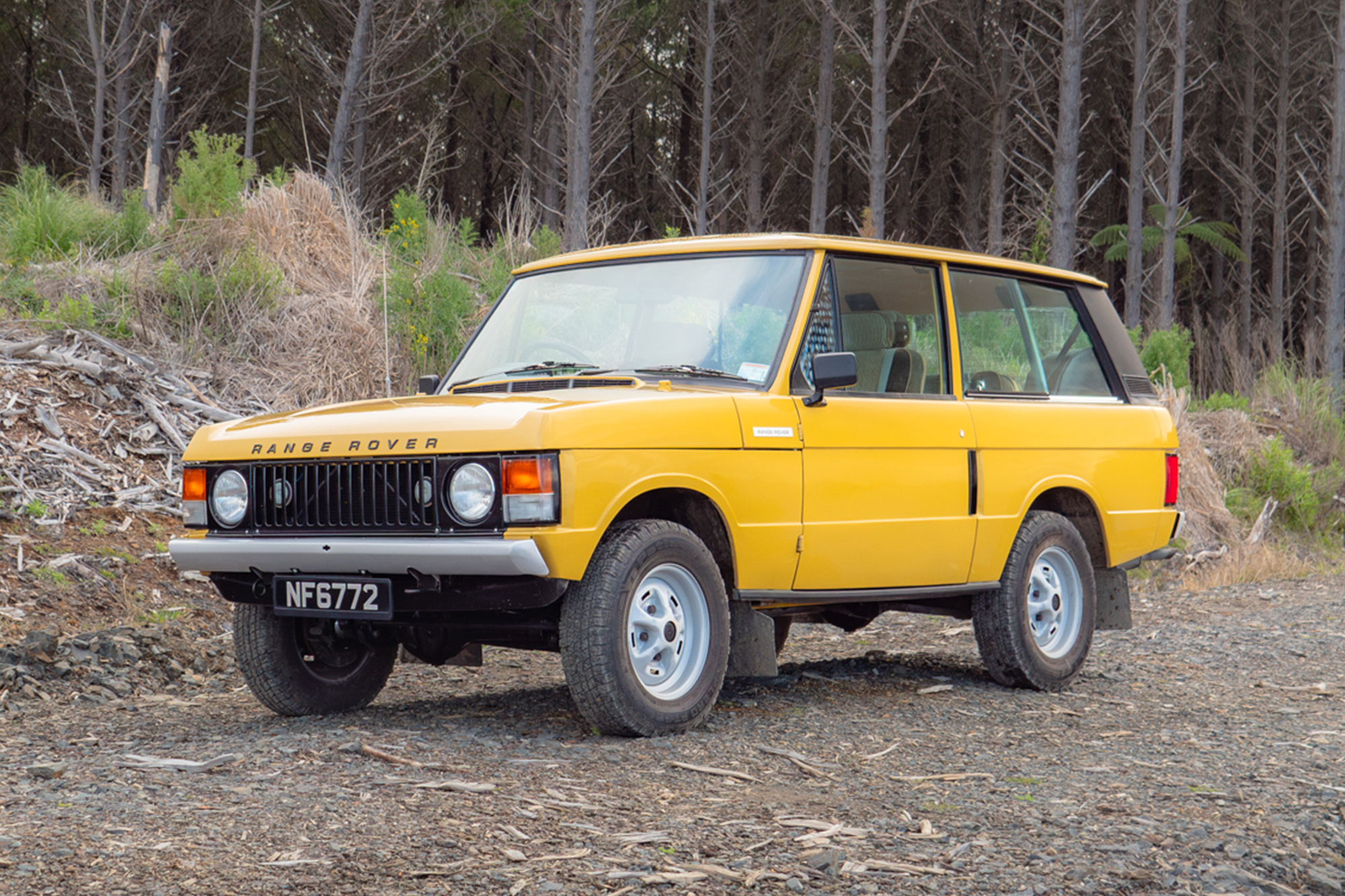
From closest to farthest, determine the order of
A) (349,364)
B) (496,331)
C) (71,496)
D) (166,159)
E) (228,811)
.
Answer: (228,811) < (496,331) < (71,496) < (349,364) < (166,159)

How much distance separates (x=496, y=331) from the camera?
6617 millimetres

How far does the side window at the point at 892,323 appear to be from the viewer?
621cm

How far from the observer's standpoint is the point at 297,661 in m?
5.84

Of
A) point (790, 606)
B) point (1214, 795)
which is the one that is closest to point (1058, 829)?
point (1214, 795)

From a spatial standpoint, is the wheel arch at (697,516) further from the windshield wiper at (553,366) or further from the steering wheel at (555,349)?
the steering wheel at (555,349)

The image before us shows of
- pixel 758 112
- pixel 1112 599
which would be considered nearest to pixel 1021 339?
pixel 1112 599

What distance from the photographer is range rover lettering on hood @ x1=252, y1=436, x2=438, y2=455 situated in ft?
16.4

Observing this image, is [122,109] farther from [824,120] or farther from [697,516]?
[697,516]

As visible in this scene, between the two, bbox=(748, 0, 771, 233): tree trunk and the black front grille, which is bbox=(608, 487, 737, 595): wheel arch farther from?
bbox=(748, 0, 771, 233): tree trunk

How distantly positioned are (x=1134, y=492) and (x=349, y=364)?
674cm

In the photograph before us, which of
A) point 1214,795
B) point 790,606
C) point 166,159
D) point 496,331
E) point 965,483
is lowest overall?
point 1214,795

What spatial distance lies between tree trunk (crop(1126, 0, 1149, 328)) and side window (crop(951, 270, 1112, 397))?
1725 cm

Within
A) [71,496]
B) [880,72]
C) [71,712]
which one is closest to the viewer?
[71,712]

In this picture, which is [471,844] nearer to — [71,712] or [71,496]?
[71,712]
